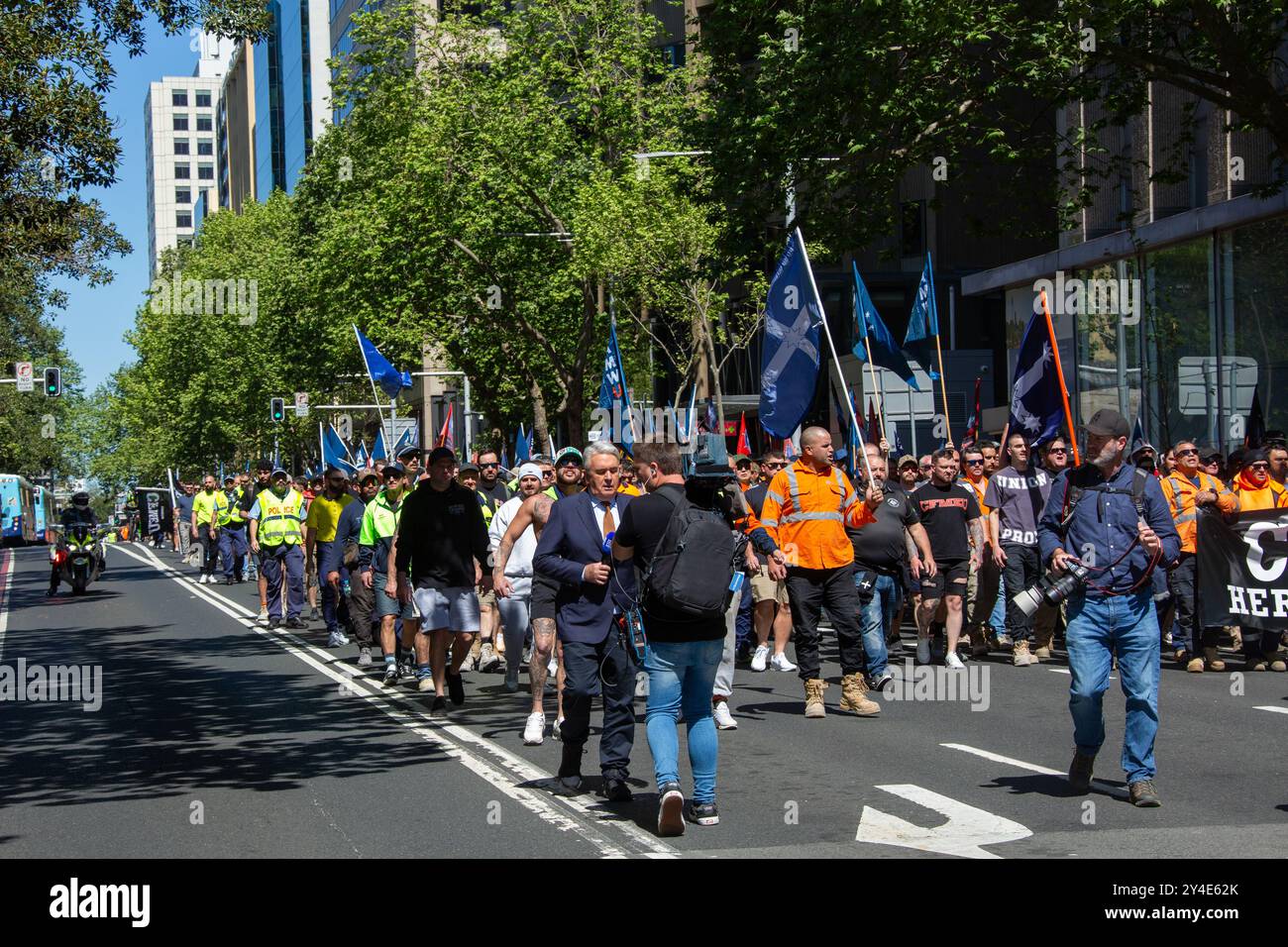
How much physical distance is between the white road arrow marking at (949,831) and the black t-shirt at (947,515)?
619cm

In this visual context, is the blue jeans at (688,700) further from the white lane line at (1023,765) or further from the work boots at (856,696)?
the work boots at (856,696)

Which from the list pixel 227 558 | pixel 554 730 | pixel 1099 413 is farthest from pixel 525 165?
pixel 1099 413

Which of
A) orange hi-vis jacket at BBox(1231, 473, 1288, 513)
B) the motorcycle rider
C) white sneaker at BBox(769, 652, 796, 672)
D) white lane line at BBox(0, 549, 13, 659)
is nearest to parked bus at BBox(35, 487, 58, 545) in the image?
white lane line at BBox(0, 549, 13, 659)

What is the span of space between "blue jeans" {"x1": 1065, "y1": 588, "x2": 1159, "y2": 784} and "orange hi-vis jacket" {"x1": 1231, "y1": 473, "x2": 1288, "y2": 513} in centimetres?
603

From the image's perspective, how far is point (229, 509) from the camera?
29141 millimetres

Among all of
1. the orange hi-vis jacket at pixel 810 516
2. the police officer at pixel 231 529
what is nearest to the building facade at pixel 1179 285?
the orange hi-vis jacket at pixel 810 516

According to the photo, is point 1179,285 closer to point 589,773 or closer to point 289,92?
point 589,773

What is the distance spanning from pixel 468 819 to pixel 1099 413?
12.1 feet

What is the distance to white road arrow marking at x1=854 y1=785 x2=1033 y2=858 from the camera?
7.12m

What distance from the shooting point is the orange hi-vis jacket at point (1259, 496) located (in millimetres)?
13789

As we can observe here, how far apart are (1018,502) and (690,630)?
24.8ft

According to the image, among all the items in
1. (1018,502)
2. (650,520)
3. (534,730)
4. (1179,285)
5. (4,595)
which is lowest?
(4,595)

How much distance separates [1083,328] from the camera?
3167 centimetres

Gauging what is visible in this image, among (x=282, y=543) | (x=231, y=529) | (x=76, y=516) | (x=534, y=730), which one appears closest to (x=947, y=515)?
(x=534, y=730)
